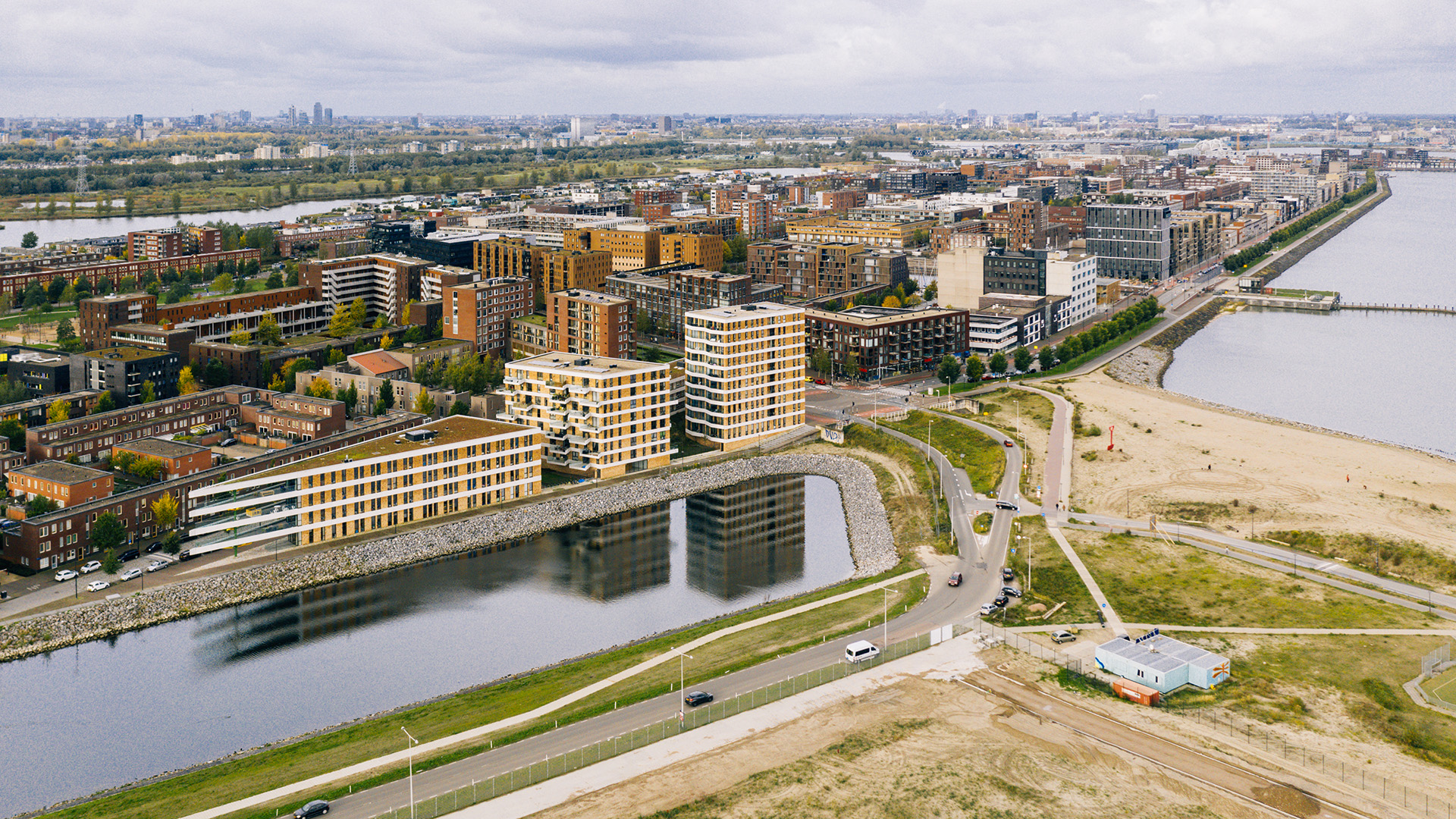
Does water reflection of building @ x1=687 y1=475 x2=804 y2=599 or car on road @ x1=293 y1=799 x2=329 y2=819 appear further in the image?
water reflection of building @ x1=687 y1=475 x2=804 y2=599

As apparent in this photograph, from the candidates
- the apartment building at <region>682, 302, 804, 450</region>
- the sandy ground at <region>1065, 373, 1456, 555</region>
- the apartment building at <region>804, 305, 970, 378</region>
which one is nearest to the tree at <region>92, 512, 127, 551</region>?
the apartment building at <region>682, 302, 804, 450</region>

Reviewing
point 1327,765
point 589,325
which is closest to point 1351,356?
point 589,325

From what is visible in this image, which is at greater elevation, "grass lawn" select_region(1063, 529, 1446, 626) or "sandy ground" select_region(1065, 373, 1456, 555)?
"sandy ground" select_region(1065, 373, 1456, 555)

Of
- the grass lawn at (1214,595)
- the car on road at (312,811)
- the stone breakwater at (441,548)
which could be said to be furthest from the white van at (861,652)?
the car on road at (312,811)

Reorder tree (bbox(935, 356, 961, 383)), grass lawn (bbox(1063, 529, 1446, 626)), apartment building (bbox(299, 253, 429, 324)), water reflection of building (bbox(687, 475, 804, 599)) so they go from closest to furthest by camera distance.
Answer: grass lawn (bbox(1063, 529, 1446, 626)), water reflection of building (bbox(687, 475, 804, 599)), tree (bbox(935, 356, 961, 383)), apartment building (bbox(299, 253, 429, 324))

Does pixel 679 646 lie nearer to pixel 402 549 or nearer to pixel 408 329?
pixel 402 549

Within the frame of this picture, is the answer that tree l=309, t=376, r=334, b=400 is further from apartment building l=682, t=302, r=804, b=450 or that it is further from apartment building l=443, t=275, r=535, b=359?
apartment building l=682, t=302, r=804, b=450

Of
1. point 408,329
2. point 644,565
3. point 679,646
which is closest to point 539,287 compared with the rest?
A: point 408,329
